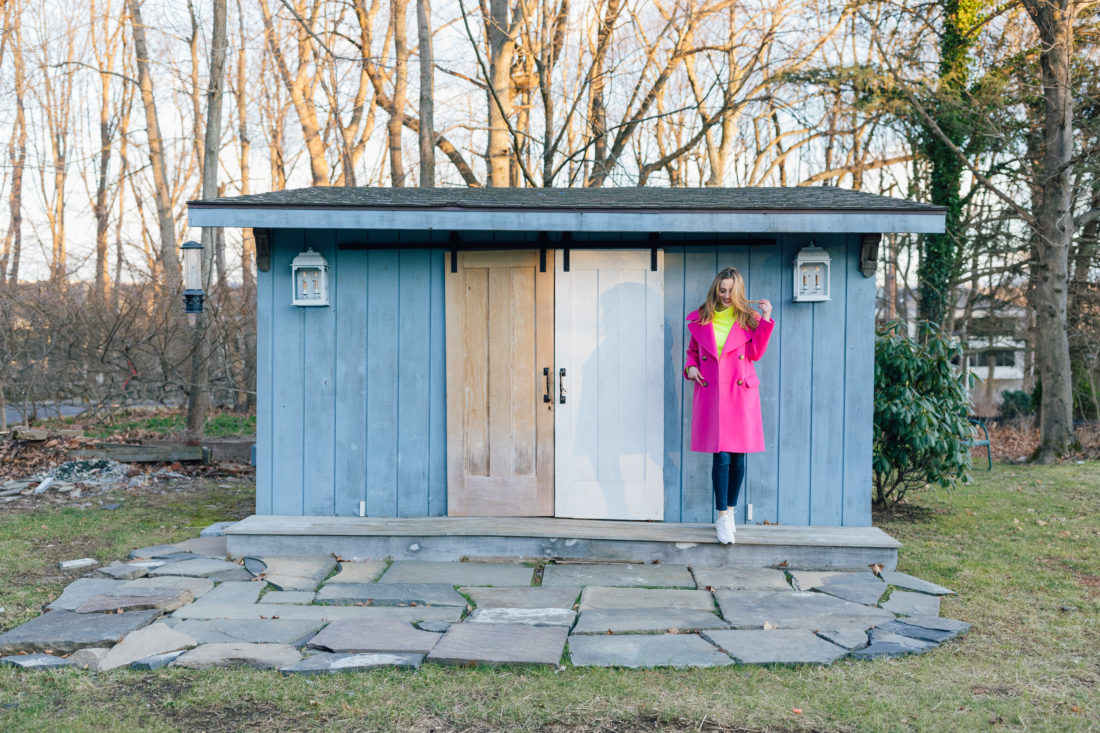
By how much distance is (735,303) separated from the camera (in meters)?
5.14

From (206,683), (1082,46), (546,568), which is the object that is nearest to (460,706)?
(206,683)

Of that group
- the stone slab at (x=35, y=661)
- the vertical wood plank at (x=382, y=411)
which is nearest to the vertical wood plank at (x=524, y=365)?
the vertical wood plank at (x=382, y=411)

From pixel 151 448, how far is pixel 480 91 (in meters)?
9.46

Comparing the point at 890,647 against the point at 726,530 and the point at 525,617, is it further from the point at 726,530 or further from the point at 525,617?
the point at 525,617

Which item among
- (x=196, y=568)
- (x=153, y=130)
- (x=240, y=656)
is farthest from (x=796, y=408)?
(x=153, y=130)

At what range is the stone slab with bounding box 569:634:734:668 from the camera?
3.59 metres

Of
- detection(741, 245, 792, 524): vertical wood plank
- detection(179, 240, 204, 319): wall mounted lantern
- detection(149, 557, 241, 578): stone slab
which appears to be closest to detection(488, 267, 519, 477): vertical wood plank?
detection(741, 245, 792, 524): vertical wood plank

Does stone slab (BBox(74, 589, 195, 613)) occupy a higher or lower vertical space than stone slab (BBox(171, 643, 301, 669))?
higher

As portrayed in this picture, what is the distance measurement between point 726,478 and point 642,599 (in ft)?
3.50

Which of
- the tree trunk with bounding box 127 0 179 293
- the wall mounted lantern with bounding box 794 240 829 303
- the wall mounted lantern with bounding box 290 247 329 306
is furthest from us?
the tree trunk with bounding box 127 0 179 293

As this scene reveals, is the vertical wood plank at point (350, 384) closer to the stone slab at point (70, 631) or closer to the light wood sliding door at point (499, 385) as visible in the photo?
the light wood sliding door at point (499, 385)

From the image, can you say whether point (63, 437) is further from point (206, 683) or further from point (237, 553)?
point (206, 683)

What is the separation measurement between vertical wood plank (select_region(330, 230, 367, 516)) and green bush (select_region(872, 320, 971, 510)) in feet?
12.6

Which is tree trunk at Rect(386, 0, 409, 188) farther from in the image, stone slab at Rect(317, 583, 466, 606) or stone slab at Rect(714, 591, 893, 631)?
stone slab at Rect(714, 591, 893, 631)
